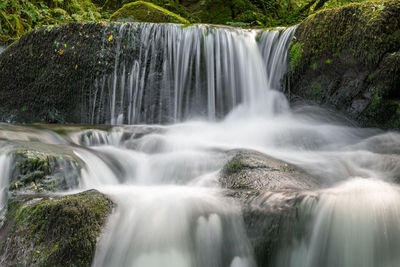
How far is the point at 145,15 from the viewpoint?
8.80 meters

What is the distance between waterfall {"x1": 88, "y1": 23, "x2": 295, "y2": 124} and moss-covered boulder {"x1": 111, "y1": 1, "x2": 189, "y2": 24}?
208cm

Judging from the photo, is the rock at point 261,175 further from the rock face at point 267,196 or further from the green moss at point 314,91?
the green moss at point 314,91

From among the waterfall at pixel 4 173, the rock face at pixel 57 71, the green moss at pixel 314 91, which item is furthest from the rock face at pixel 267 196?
the rock face at pixel 57 71

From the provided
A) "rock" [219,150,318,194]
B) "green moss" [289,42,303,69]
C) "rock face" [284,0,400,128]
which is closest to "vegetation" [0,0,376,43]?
"green moss" [289,42,303,69]

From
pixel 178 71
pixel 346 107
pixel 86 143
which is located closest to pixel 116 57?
pixel 178 71

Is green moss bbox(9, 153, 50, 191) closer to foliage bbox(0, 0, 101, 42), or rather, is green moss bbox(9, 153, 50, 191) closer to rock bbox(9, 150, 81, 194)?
rock bbox(9, 150, 81, 194)

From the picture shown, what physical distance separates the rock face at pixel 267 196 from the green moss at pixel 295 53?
311cm

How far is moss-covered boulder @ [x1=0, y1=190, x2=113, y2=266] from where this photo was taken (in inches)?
85.0

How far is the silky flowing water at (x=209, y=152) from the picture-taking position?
2275mm

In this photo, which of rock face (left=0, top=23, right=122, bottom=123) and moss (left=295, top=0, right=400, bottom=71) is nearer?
moss (left=295, top=0, right=400, bottom=71)

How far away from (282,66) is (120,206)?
4639 mm

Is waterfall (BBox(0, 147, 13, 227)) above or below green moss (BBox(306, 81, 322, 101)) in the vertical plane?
below

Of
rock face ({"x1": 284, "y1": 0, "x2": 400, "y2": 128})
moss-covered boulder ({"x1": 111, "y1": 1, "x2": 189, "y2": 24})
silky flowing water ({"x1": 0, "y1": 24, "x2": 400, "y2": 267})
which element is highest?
moss-covered boulder ({"x1": 111, "y1": 1, "x2": 189, "y2": 24})

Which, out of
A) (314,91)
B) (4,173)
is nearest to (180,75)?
(314,91)
